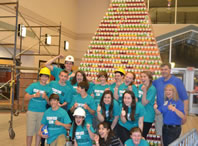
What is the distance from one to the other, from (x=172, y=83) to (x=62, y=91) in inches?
83.1

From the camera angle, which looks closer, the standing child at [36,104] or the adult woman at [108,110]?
the adult woman at [108,110]

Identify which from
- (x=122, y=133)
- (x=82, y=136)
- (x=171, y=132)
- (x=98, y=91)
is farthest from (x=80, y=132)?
(x=171, y=132)

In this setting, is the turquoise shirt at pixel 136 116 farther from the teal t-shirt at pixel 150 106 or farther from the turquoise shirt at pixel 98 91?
the turquoise shirt at pixel 98 91

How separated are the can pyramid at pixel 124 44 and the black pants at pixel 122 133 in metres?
2.05

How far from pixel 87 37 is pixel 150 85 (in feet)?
51.7

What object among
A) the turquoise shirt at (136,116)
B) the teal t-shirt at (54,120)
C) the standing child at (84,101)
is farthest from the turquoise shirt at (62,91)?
the turquoise shirt at (136,116)

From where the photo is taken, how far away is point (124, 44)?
6.47 metres

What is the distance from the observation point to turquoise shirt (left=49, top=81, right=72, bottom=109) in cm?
485

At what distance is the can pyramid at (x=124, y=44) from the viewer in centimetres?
619

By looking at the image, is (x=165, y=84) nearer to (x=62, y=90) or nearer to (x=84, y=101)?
(x=84, y=101)

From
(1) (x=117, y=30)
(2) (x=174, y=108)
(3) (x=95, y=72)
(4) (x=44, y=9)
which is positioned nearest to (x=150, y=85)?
(2) (x=174, y=108)

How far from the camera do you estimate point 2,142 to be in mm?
6059

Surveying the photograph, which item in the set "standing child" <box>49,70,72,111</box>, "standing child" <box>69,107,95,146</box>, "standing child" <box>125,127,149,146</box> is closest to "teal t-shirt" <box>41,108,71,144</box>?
"standing child" <box>69,107,95,146</box>

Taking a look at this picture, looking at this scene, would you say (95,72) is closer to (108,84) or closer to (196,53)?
(108,84)
